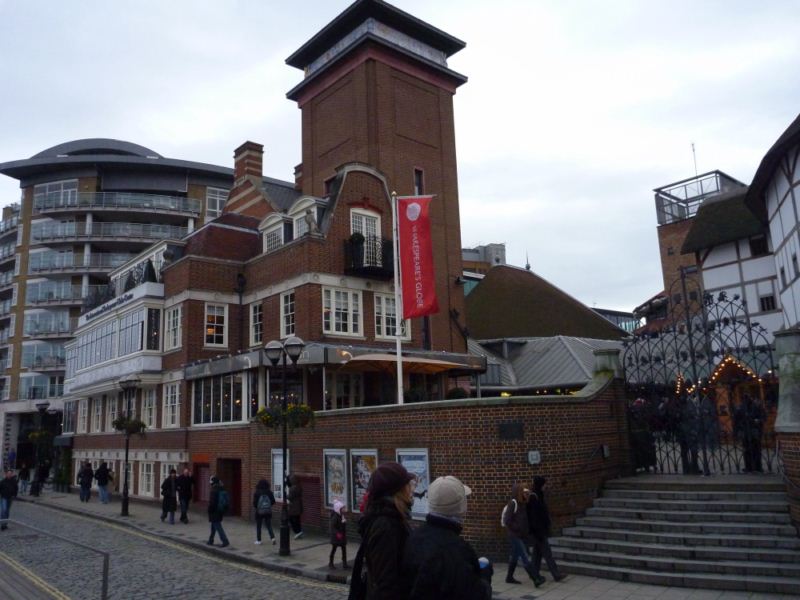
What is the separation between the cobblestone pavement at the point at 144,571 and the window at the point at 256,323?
838cm

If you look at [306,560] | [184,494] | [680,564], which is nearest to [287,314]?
[184,494]

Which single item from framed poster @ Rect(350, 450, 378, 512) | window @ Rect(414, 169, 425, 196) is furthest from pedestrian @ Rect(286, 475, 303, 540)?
window @ Rect(414, 169, 425, 196)

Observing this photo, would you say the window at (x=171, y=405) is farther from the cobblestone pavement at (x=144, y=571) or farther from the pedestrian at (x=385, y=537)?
the pedestrian at (x=385, y=537)

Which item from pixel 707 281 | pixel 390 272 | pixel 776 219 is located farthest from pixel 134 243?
pixel 776 219

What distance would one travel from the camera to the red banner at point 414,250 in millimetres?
20234

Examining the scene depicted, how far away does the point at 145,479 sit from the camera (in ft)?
91.6

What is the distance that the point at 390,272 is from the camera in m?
24.5

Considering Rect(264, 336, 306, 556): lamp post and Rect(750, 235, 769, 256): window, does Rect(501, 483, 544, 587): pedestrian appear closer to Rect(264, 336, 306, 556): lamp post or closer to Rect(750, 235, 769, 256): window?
Rect(264, 336, 306, 556): lamp post

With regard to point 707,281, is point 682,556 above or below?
below

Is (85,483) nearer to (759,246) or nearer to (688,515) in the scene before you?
(688,515)

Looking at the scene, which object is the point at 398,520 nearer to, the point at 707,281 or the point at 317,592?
the point at 317,592

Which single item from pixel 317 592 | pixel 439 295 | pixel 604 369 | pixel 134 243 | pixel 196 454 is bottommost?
pixel 317 592

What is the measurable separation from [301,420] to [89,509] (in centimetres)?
1389

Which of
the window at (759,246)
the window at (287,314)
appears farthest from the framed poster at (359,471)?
the window at (759,246)
